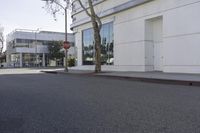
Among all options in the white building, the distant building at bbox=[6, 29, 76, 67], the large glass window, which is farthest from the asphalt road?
the distant building at bbox=[6, 29, 76, 67]

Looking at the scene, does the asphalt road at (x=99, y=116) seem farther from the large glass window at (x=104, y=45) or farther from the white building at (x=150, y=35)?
the large glass window at (x=104, y=45)

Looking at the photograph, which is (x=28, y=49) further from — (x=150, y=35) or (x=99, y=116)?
(x=99, y=116)

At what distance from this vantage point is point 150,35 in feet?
83.7

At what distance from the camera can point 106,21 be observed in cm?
3128

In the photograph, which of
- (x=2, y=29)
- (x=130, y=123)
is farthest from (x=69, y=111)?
(x=2, y=29)

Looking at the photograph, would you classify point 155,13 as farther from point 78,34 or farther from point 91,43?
point 78,34

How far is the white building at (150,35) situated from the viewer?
67.6 ft

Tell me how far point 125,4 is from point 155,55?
5.46 metres

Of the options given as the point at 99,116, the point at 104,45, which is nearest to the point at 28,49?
the point at 104,45

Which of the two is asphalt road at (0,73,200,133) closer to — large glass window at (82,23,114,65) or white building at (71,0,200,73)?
white building at (71,0,200,73)

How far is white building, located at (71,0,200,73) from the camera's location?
20.6 m

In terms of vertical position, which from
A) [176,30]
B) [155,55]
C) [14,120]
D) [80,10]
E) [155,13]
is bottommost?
[14,120]

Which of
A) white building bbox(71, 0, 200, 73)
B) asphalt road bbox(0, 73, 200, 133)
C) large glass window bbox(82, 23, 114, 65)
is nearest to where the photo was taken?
asphalt road bbox(0, 73, 200, 133)

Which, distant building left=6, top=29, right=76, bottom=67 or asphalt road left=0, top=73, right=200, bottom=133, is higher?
distant building left=6, top=29, right=76, bottom=67
